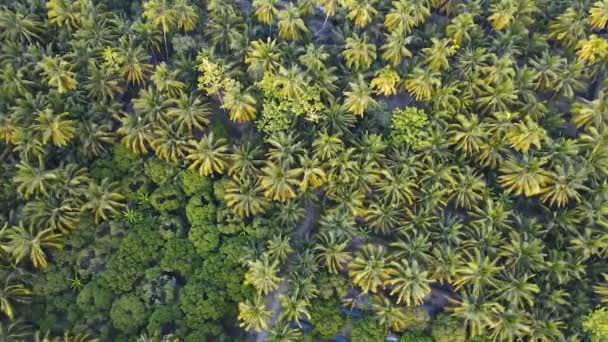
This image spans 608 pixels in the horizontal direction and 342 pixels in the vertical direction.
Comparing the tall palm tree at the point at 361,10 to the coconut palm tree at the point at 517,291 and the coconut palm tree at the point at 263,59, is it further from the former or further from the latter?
the coconut palm tree at the point at 517,291

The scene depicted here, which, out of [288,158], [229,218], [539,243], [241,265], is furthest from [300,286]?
[539,243]

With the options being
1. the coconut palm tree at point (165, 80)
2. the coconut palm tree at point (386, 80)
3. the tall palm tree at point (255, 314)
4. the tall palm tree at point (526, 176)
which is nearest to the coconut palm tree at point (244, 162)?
the coconut palm tree at point (165, 80)

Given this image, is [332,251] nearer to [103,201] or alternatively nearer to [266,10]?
[103,201]

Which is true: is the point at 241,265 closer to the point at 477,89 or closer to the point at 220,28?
the point at 220,28

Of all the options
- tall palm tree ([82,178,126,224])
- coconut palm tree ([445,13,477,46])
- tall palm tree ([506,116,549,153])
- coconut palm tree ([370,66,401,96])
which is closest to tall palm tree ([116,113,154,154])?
tall palm tree ([82,178,126,224])

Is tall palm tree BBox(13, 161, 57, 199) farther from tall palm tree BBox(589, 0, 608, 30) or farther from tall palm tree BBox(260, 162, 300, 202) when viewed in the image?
tall palm tree BBox(589, 0, 608, 30)

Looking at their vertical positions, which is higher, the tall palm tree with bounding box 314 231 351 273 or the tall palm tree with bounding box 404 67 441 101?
the tall palm tree with bounding box 404 67 441 101

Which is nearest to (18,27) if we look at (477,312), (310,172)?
(310,172)
